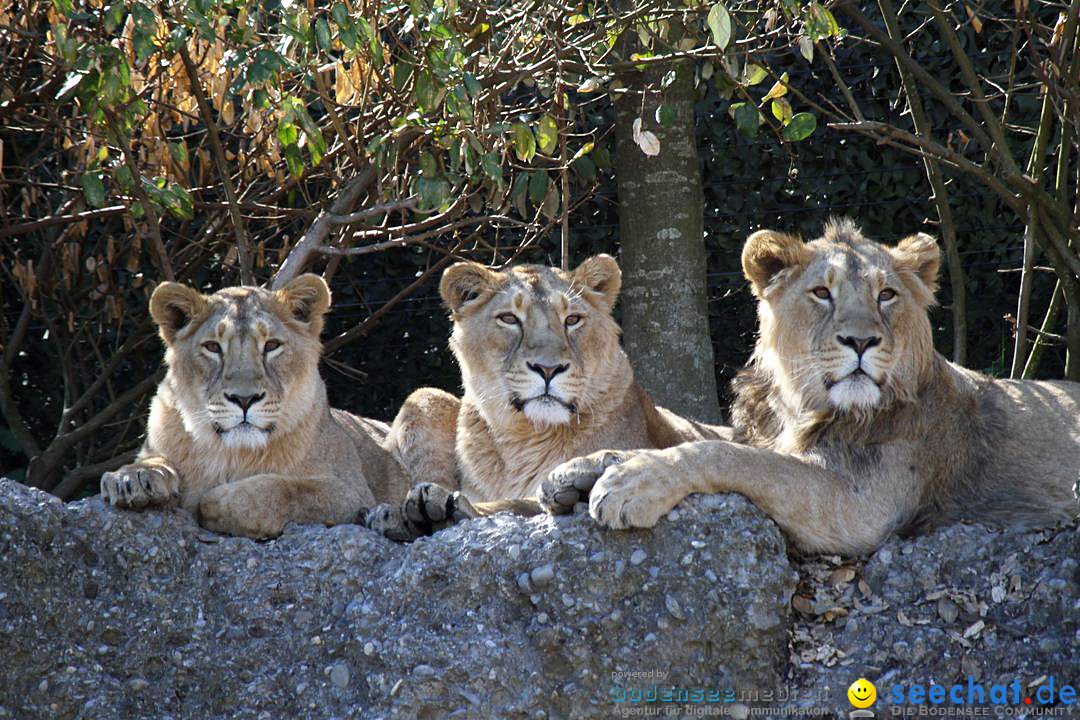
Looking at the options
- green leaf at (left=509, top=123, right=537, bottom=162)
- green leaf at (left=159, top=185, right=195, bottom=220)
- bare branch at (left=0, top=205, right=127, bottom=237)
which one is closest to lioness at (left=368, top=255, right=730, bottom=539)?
green leaf at (left=509, top=123, right=537, bottom=162)

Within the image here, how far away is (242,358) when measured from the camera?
4.95 m

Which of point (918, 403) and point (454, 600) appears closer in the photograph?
point (454, 600)

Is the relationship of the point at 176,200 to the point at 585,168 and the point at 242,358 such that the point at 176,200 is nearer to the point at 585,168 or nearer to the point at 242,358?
the point at 242,358

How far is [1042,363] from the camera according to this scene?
7492mm

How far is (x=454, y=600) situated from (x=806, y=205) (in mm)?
3935

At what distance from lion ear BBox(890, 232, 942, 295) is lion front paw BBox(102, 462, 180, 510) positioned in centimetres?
264

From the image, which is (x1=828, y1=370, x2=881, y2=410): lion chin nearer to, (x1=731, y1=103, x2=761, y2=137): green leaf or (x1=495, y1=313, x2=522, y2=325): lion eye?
(x1=731, y1=103, x2=761, y2=137): green leaf

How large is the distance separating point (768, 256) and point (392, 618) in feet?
6.26

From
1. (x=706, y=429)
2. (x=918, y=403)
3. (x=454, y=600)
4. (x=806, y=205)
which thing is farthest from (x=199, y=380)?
(x=806, y=205)

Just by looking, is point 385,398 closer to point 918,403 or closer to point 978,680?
point 918,403

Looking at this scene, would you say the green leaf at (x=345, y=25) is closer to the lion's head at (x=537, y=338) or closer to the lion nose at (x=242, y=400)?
the lion's head at (x=537, y=338)

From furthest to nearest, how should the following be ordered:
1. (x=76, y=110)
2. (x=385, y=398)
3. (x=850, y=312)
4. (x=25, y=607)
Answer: (x=385, y=398)
(x=76, y=110)
(x=850, y=312)
(x=25, y=607)

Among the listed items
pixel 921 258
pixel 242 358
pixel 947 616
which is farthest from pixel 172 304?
pixel 947 616

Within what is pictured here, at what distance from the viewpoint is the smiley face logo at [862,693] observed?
393 cm
